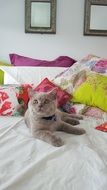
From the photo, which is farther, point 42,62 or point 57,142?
point 42,62

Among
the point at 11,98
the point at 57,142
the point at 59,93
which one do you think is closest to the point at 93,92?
the point at 59,93

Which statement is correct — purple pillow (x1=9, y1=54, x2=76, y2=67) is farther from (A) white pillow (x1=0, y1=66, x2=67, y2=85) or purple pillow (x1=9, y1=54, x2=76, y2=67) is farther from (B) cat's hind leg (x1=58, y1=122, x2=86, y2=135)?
(B) cat's hind leg (x1=58, y1=122, x2=86, y2=135)

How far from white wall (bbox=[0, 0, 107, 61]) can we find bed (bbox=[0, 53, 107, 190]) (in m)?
1.29

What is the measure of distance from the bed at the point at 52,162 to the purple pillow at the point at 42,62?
110cm

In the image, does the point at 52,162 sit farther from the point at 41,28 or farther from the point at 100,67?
the point at 41,28

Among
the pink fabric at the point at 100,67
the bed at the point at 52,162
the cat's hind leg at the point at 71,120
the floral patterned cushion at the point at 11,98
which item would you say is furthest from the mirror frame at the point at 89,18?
the bed at the point at 52,162

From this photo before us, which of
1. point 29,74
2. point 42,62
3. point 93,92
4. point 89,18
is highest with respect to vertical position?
point 89,18

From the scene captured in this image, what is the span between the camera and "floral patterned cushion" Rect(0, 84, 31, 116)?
208 centimetres

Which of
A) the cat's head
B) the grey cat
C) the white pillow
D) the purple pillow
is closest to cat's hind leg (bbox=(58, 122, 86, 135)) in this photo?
the grey cat

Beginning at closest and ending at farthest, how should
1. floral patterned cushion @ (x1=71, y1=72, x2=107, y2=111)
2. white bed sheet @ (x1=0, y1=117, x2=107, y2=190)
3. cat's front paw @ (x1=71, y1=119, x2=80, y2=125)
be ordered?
white bed sheet @ (x1=0, y1=117, x2=107, y2=190)
cat's front paw @ (x1=71, y1=119, x2=80, y2=125)
floral patterned cushion @ (x1=71, y1=72, x2=107, y2=111)

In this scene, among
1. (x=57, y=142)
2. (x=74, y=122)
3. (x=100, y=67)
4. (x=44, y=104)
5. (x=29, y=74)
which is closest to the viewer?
(x=57, y=142)

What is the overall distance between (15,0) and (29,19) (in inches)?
9.4

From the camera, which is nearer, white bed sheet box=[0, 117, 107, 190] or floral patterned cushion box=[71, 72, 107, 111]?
white bed sheet box=[0, 117, 107, 190]

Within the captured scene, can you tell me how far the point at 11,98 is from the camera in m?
2.12
